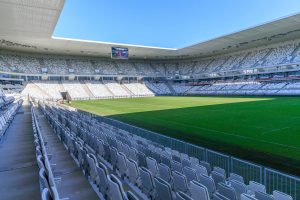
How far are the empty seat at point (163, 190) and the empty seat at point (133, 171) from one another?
1089 millimetres

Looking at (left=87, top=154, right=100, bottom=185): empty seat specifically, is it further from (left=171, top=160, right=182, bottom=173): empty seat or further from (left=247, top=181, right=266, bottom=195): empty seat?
(left=247, top=181, right=266, bottom=195): empty seat

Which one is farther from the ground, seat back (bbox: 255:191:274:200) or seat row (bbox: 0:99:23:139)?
seat row (bbox: 0:99:23:139)

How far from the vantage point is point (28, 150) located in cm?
758

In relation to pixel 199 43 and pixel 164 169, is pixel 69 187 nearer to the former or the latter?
pixel 164 169

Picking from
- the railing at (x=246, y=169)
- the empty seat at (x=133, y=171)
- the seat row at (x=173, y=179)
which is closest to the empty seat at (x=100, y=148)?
the seat row at (x=173, y=179)

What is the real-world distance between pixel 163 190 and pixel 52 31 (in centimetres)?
3603

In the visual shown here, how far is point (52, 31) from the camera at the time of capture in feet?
115

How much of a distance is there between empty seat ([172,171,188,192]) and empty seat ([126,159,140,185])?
801mm

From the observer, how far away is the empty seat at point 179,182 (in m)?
4.86

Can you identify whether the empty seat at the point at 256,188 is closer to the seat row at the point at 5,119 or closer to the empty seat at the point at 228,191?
the empty seat at the point at 228,191

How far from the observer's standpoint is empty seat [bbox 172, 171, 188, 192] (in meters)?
4.86

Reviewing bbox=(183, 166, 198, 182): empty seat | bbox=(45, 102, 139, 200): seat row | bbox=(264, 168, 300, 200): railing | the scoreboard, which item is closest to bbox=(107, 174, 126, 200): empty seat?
bbox=(45, 102, 139, 200): seat row

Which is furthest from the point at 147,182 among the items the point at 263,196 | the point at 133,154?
the point at 133,154

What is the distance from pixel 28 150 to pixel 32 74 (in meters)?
53.0
